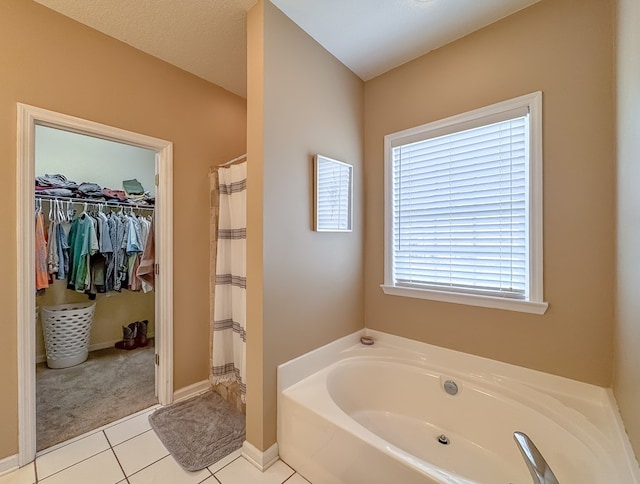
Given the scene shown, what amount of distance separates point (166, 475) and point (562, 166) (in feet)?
8.72

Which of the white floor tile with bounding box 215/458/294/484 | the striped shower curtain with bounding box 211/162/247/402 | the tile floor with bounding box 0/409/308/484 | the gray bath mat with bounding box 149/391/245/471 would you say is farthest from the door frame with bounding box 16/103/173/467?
the white floor tile with bounding box 215/458/294/484

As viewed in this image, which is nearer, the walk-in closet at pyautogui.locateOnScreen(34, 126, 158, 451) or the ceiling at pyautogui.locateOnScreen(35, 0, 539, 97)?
the ceiling at pyautogui.locateOnScreen(35, 0, 539, 97)

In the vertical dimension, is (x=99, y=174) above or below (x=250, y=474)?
above

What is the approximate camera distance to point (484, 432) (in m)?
1.55

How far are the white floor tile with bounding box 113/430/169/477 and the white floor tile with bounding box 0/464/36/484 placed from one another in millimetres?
347

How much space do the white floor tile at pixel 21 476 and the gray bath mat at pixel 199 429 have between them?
0.56 metres

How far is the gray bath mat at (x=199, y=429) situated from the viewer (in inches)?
63.1

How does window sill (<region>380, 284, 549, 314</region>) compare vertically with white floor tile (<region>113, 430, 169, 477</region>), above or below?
above

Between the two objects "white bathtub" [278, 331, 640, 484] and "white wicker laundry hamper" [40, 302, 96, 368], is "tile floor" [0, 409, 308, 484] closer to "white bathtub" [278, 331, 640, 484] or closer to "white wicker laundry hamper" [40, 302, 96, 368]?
"white bathtub" [278, 331, 640, 484]

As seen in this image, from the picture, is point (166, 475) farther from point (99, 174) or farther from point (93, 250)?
point (99, 174)

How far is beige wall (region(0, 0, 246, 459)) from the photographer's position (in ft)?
4.84

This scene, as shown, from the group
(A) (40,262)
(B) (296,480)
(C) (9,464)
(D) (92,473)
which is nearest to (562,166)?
(B) (296,480)

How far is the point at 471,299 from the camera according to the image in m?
1.75

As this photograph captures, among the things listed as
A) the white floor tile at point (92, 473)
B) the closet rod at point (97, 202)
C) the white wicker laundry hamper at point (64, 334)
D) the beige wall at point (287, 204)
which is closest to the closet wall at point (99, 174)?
the closet rod at point (97, 202)
